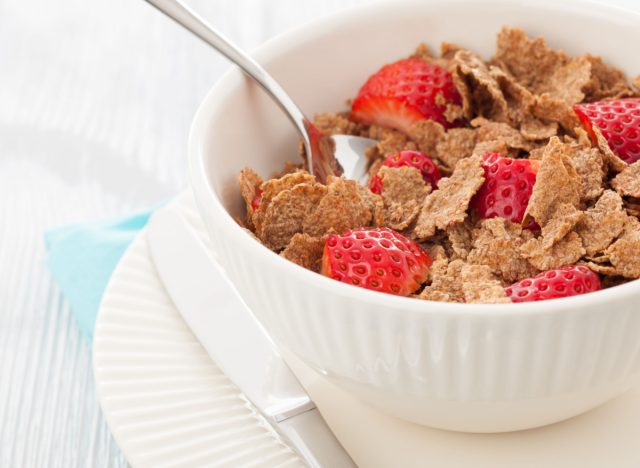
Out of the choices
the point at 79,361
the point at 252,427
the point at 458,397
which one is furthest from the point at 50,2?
the point at 458,397

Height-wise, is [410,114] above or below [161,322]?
above

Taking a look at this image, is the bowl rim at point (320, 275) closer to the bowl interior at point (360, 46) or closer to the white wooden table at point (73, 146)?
the bowl interior at point (360, 46)

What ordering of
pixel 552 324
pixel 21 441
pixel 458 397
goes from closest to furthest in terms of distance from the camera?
1. pixel 552 324
2. pixel 458 397
3. pixel 21 441

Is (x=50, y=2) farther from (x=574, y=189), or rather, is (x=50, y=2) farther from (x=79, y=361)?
(x=574, y=189)

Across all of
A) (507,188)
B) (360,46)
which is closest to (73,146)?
(360,46)

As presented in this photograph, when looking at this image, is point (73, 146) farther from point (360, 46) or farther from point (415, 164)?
point (415, 164)

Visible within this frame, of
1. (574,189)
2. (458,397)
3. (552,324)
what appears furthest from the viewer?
(574,189)
